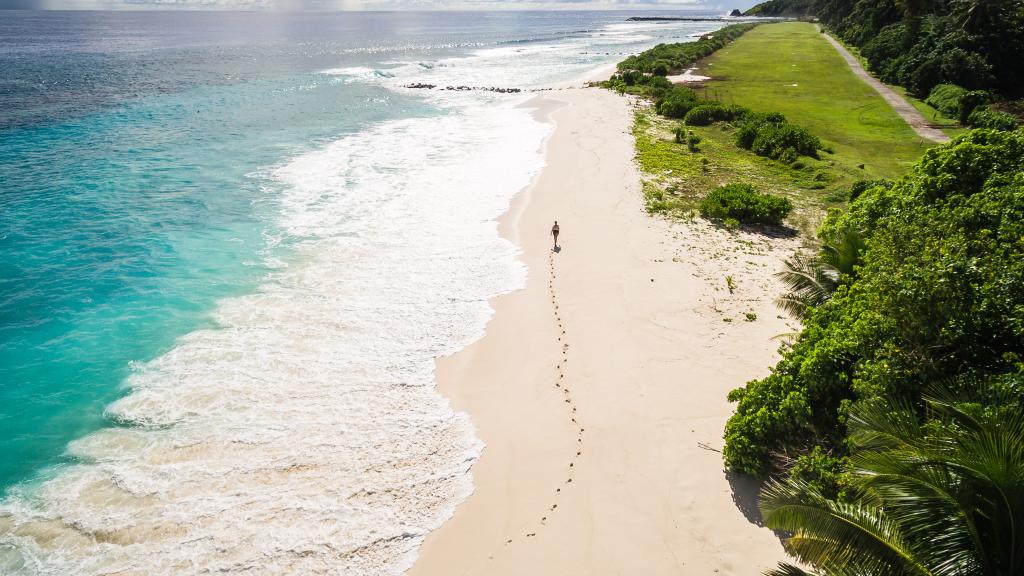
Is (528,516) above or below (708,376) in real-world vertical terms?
below

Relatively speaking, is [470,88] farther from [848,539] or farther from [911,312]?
[848,539]

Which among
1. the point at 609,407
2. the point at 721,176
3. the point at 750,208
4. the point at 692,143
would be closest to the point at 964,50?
the point at 692,143

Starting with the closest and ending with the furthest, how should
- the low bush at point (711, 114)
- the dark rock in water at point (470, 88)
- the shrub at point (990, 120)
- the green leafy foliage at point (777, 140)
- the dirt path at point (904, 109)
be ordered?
the shrub at point (990, 120) → the green leafy foliage at point (777, 140) → the dirt path at point (904, 109) → the low bush at point (711, 114) → the dark rock in water at point (470, 88)

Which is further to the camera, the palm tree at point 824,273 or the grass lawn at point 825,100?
the grass lawn at point 825,100

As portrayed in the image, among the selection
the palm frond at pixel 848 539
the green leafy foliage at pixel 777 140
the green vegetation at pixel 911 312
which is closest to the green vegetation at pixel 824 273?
the green vegetation at pixel 911 312

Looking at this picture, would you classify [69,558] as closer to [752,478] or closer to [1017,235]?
[752,478]

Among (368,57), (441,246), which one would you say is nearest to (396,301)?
(441,246)

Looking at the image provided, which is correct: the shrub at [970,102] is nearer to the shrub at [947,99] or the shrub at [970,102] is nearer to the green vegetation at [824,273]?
the shrub at [947,99]

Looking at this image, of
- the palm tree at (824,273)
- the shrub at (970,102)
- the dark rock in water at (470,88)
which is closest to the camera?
the palm tree at (824,273)
